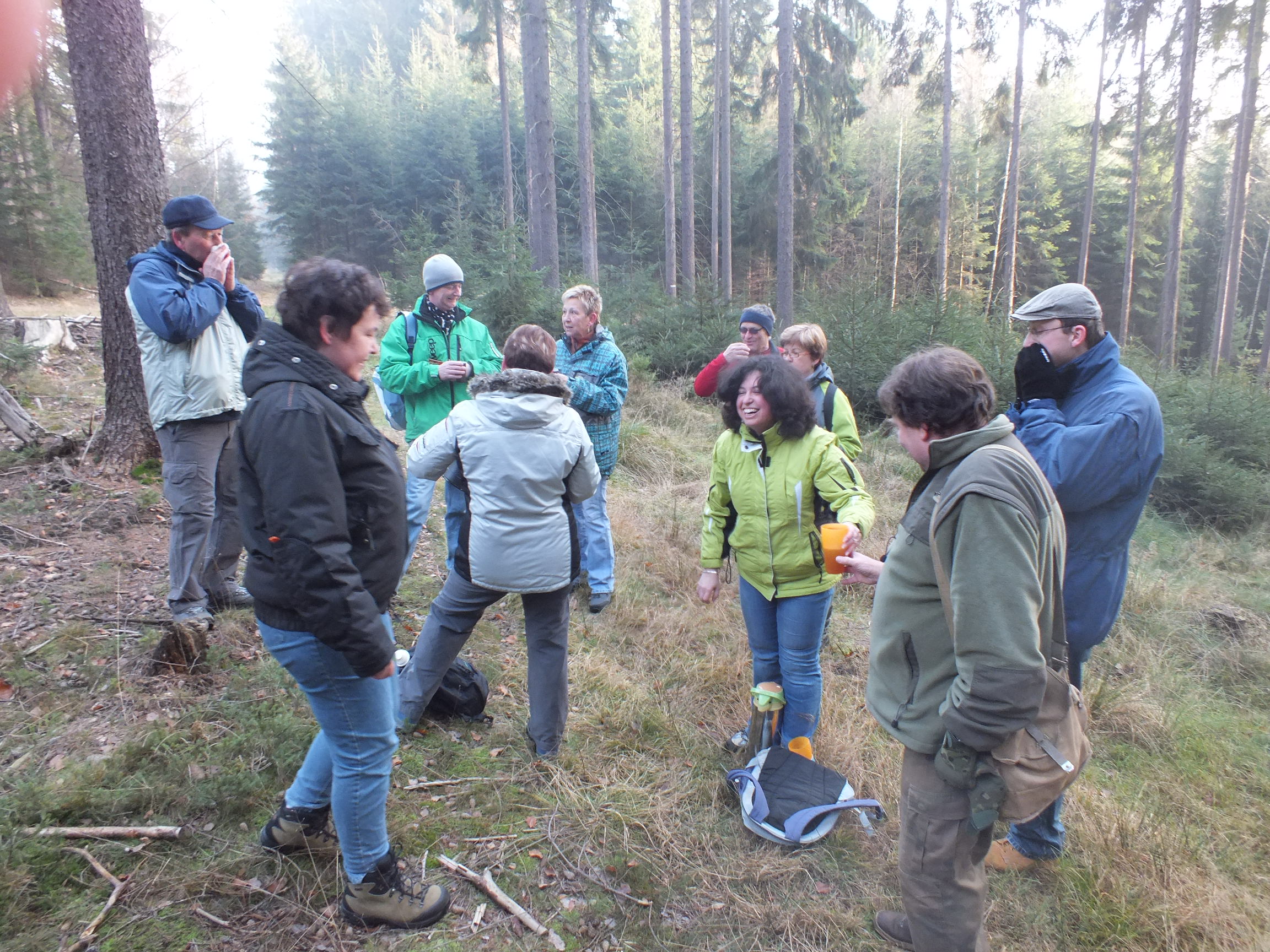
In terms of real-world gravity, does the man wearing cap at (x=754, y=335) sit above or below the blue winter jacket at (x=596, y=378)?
above

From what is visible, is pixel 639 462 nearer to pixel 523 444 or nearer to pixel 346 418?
pixel 523 444

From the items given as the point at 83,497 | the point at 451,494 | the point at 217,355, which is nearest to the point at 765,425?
the point at 451,494

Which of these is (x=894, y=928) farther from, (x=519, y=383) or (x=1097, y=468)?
(x=519, y=383)

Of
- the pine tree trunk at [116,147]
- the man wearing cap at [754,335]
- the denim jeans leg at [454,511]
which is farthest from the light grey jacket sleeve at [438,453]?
the pine tree trunk at [116,147]

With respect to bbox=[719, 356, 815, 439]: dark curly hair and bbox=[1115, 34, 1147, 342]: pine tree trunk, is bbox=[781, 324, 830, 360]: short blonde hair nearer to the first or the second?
bbox=[719, 356, 815, 439]: dark curly hair

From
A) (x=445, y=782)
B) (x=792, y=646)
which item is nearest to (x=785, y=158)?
(x=792, y=646)

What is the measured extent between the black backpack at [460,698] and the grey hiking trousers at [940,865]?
2084 millimetres

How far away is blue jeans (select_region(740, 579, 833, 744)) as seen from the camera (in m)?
2.98

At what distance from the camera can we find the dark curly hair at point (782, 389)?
2.93m

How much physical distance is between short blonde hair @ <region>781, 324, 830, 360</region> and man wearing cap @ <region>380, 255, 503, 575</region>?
1.88m

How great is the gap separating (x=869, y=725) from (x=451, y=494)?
96.0 inches

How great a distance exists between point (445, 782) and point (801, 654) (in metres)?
1.60

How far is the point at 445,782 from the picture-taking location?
299cm

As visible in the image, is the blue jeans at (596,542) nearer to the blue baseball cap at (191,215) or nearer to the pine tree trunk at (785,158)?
the blue baseball cap at (191,215)
